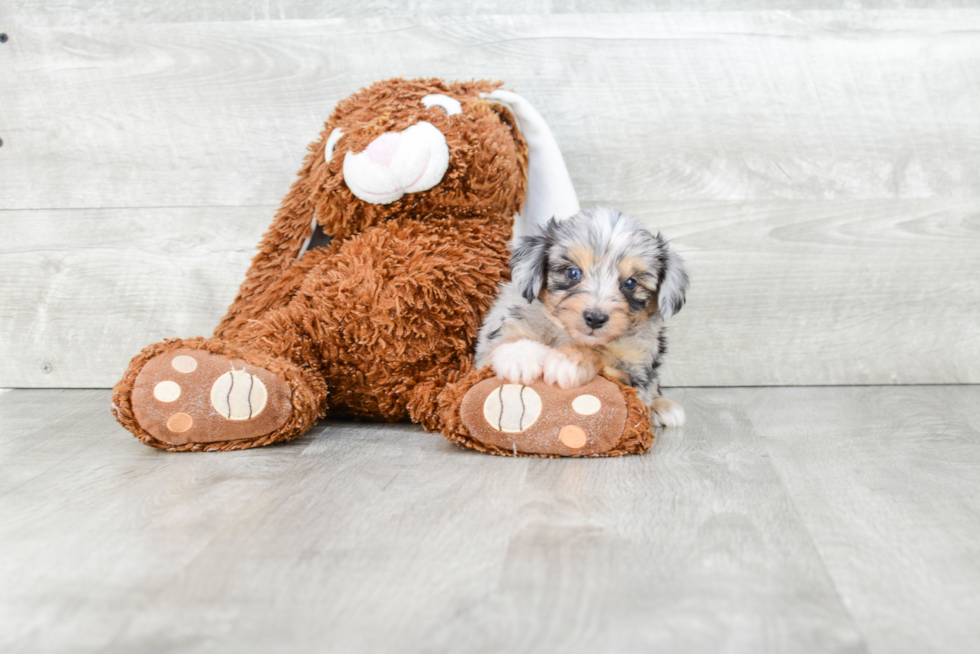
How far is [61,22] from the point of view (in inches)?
95.0

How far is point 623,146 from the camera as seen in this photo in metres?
2.43

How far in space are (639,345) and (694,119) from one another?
2.98 feet

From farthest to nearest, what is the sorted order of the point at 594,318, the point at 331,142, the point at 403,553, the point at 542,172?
1. the point at 542,172
2. the point at 331,142
3. the point at 594,318
4. the point at 403,553

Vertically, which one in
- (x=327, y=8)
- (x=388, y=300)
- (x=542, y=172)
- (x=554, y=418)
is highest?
(x=327, y=8)

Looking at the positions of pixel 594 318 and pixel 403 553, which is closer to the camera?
pixel 403 553

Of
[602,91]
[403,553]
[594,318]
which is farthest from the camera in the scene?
[602,91]

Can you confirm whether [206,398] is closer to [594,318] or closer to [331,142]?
[331,142]

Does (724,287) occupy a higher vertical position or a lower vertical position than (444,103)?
lower

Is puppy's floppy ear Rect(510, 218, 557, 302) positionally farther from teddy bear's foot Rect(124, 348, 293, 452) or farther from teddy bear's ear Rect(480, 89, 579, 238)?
teddy bear's foot Rect(124, 348, 293, 452)

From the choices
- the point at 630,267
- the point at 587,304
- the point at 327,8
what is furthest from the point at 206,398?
the point at 327,8

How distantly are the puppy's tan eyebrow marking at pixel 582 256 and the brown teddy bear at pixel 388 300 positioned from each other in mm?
243

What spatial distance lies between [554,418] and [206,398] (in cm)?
72

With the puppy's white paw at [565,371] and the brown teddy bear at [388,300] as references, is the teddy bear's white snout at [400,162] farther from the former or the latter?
the puppy's white paw at [565,371]

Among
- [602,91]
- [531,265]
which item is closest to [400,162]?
[531,265]
